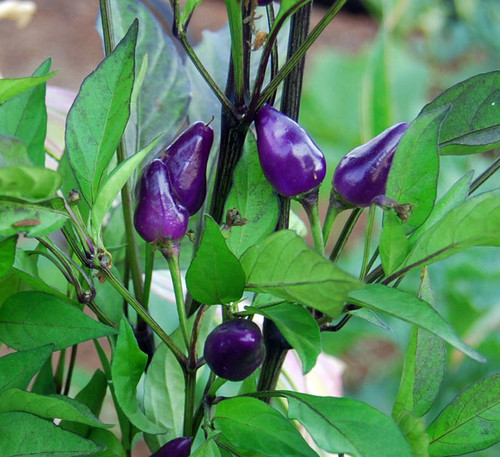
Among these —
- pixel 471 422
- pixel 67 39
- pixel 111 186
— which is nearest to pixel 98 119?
pixel 111 186

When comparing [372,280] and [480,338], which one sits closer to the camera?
[372,280]

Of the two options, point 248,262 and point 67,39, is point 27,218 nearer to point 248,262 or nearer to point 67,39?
point 248,262

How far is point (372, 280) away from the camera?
0.21m

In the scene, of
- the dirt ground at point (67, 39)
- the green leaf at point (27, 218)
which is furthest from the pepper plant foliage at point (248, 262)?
the dirt ground at point (67, 39)

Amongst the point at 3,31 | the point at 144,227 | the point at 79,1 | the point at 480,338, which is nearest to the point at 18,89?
the point at 144,227

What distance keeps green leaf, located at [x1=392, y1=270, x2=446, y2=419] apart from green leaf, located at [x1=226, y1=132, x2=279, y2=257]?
0.05 metres

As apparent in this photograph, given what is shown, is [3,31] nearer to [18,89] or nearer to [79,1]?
[79,1]

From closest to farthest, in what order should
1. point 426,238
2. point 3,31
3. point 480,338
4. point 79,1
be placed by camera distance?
point 426,238 < point 480,338 < point 3,31 < point 79,1

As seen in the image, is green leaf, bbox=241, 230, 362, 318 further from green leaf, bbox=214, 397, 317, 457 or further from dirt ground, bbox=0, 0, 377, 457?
dirt ground, bbox=0, 0, 377, 457

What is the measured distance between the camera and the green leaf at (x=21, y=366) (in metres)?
0.19

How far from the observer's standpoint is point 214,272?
0.56ft

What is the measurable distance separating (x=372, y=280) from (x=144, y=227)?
0.22 ft

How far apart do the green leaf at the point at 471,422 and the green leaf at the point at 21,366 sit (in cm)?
12


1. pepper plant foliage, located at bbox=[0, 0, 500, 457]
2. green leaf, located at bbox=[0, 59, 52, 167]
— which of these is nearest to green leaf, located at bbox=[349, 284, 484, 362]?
pepper plant foliage, located at bbox=[0, 0, 500, 457]
